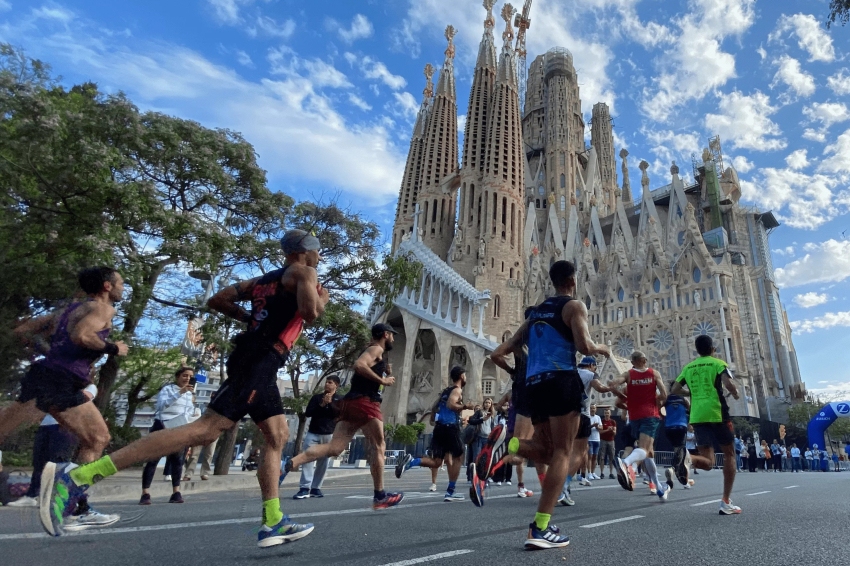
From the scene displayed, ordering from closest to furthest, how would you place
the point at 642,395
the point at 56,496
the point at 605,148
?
the point at 56,496
the point at 642,395
the point at 605,148

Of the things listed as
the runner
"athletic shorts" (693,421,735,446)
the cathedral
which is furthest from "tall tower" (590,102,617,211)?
the runner

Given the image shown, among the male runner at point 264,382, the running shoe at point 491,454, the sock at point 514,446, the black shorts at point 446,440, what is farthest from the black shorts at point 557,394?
the black shorts at point 446,440

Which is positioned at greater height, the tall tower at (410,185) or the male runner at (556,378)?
the tall tower at (410,185)

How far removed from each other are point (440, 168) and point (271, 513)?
5002 cm

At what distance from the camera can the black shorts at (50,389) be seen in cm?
333

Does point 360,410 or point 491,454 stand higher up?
point 360,410

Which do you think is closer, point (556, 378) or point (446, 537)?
point (556, 378)

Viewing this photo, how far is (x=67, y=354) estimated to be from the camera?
3.38 m

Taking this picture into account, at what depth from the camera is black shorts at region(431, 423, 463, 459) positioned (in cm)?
664

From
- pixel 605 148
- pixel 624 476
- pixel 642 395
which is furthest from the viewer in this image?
pixel 605 148

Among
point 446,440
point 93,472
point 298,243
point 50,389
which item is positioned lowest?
point 93,472

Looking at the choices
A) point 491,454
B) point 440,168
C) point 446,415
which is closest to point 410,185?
point 440,168

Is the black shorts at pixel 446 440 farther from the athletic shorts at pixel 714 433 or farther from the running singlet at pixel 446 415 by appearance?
the athletic shorts at pixel 714 433

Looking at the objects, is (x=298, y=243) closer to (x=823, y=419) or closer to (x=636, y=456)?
(x=636, y=456)
